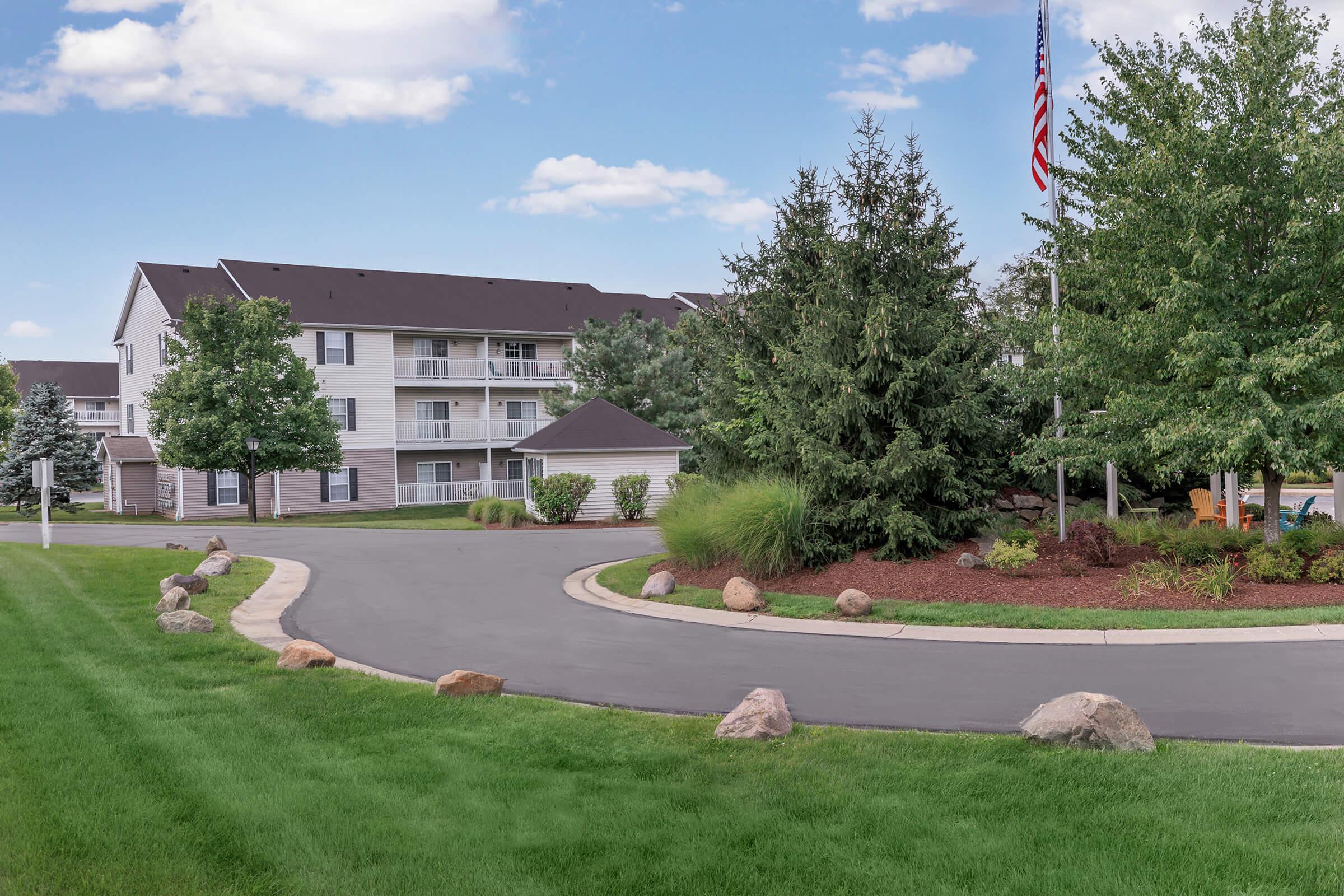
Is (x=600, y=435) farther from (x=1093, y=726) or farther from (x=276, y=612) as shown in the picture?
(x=1093, y=726)

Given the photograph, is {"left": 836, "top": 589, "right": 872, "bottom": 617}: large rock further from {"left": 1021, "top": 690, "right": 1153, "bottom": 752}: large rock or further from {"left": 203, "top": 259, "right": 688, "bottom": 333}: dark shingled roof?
{"left": 203, "top": 259, "right": 688, "bottom": 333}: dark shingled roof

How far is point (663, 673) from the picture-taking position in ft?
31.0

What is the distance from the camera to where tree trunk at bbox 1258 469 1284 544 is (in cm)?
1399

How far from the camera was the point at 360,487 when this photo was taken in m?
40.0

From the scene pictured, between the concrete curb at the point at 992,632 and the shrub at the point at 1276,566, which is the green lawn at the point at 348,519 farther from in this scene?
the shrub at the point at 1276,566

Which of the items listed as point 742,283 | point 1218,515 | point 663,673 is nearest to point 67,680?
point 663,673

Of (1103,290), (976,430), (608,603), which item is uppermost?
(1103,290)

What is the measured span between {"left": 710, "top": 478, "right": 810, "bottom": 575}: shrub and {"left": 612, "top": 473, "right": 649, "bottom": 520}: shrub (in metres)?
16.7

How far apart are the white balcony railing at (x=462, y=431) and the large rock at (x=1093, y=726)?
3625 centimetres

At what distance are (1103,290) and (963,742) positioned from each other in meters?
10.5

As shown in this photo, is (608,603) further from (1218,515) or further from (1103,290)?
(1218,515)

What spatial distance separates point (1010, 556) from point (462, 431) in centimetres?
3151

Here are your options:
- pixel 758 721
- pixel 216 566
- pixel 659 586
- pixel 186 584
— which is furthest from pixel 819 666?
pixel 216 566

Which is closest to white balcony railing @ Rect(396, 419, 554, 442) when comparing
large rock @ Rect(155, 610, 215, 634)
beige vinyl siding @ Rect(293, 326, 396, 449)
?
beige vinyl siding @ Rect(293, 326, 396, 449)
